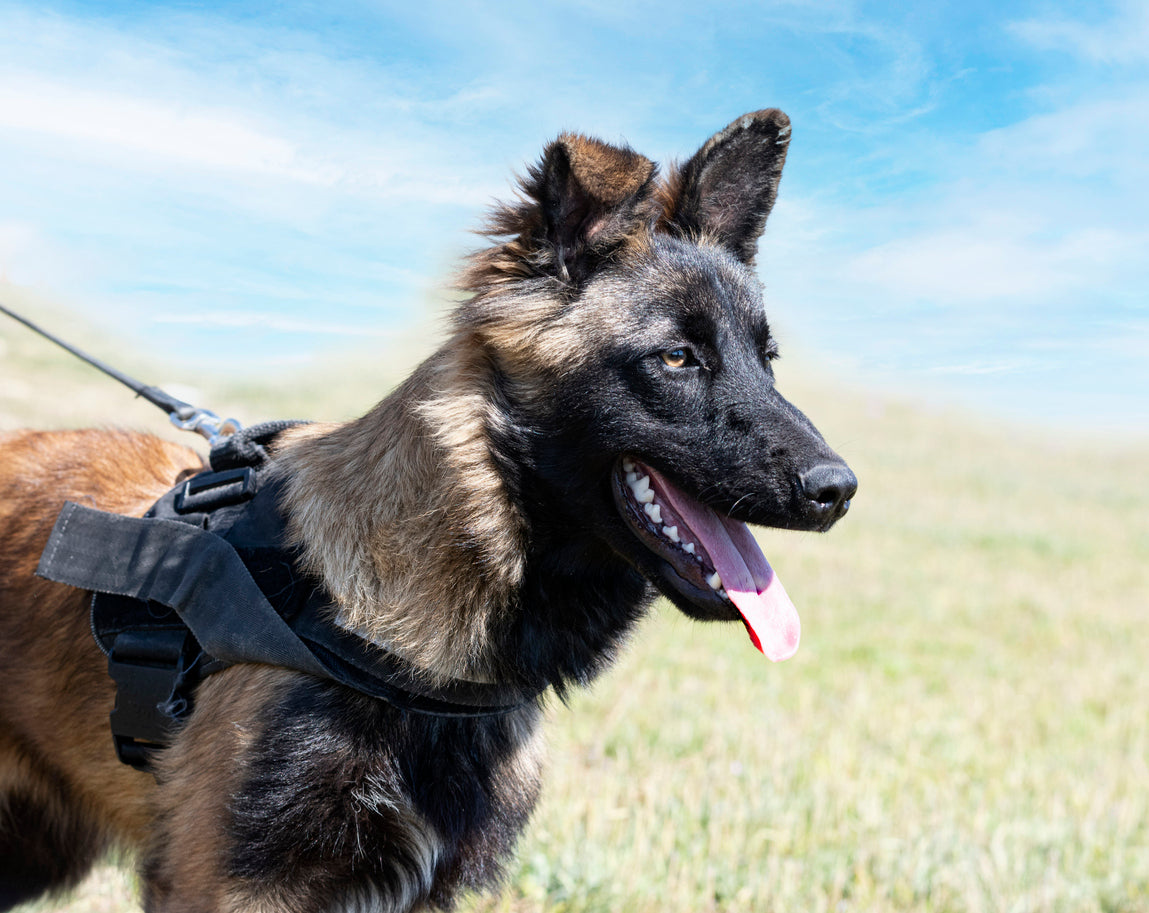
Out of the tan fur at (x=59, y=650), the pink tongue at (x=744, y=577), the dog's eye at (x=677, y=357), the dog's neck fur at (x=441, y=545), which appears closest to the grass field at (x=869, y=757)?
the pink tongue at (x=744, y=577)

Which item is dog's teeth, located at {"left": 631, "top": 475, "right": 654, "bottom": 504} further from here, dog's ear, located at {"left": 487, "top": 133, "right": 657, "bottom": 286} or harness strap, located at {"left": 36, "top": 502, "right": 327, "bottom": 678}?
harness strap, located at {"left": 36, "top": 502, "right": 327, "bottom": 678}

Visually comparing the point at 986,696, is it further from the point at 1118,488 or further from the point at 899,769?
the point at 1118,488

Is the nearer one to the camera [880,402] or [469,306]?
[469,306]

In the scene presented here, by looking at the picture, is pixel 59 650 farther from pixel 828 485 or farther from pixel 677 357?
pixel 828 485

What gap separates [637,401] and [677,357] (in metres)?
0.17

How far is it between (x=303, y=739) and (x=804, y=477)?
1387mm

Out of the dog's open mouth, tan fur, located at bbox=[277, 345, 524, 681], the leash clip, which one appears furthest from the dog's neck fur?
the leash clip

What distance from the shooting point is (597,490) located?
2.45 m

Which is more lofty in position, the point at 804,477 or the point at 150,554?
the point at 804,477

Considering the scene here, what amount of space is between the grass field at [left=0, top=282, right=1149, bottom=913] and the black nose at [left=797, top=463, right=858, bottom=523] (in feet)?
2.34

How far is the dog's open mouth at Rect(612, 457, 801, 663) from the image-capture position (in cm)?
238

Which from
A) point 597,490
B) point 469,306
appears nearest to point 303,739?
point 597,490

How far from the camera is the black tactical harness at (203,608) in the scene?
2387 mm

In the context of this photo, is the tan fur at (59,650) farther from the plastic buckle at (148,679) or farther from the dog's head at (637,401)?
the dog's head at (637,401)
